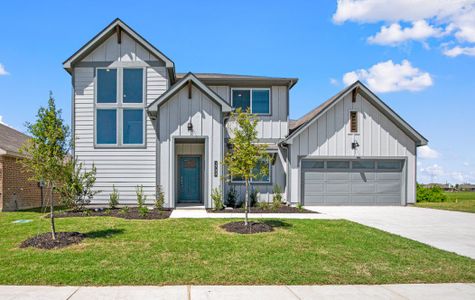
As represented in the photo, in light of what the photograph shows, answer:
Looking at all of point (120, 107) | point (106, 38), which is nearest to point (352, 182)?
point (120, 107)

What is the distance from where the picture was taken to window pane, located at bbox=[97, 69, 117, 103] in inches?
639

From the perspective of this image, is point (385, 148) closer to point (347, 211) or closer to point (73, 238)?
point (347, 211)

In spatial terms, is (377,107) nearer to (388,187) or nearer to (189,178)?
(388,187)

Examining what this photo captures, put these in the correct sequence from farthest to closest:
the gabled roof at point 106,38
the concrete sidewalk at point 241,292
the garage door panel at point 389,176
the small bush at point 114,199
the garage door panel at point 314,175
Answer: the garage door panel at point 389,176 → the garage door panel at point 314,175 → the gabled roof at point 106,38 → the small bush at point 114,199 → the concrete sidewalk at point 241,292

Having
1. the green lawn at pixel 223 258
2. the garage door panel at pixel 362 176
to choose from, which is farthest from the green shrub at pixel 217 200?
the garage door panel at pixel 362 176

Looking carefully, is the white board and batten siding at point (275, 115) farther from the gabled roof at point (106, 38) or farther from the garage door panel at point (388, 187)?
the garage door panel at point (388, 187)

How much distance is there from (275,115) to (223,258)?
38.7ft

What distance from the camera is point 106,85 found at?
16266 millimetres

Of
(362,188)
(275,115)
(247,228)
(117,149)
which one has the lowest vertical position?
(247,228)

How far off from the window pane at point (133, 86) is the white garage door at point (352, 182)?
8.28 meters

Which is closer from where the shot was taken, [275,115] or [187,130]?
[187,130]

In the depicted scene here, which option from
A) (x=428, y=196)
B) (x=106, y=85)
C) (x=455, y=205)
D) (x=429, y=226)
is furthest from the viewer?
(x=428, y=196)

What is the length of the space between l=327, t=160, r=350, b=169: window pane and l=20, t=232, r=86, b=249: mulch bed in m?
12.3

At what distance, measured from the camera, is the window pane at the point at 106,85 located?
16.2 m
